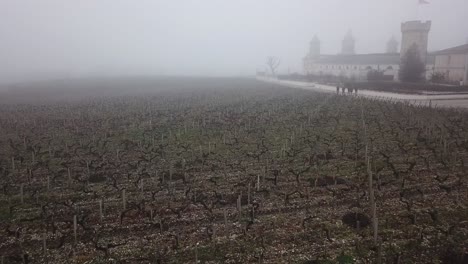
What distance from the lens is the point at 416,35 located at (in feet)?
254

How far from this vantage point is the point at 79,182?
17688mm

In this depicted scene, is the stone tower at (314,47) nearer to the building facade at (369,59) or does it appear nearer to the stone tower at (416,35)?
the building facade at (369,59)

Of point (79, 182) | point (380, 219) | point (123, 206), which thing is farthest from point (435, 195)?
point (79, 182)

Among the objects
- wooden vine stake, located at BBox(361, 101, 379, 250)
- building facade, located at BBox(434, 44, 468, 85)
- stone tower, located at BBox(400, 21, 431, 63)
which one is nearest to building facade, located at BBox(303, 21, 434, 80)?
stone tower, located at BBox(400, 21, 431, 63)

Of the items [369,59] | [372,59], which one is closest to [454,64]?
[372,59]

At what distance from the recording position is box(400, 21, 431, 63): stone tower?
76.6 meters

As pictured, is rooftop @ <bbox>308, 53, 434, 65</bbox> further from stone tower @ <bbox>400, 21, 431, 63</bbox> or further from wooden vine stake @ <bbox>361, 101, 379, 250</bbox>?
wooden vine stake @ <bbox>361, 101, 379, 250</bbox>

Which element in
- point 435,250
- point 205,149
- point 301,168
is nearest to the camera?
point 435,250

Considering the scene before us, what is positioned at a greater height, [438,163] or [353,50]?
[353,50]

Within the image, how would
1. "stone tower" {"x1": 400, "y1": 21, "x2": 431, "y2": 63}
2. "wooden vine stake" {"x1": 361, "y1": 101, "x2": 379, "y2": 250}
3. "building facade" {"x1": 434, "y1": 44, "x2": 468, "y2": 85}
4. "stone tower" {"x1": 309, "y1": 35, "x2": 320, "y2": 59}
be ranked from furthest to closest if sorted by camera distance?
"stone tower" {"x1": 309, "y1": 35, "x2": 320, "y2": 59} < "stone tower" {"x1": 400, "y1": 21, "x2": 431, "y2": 63} < "building facade" {"x1": 434, "y1": 44, "x2": 468, "y2": 85} < "wooden vine stake" {"x1": 361, "y1": 101, "x2": 379, "y2": 250}

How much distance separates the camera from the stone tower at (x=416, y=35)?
7656 centimetres

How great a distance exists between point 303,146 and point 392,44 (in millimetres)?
147122

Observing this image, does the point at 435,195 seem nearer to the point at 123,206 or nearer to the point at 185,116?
the point at 123,206

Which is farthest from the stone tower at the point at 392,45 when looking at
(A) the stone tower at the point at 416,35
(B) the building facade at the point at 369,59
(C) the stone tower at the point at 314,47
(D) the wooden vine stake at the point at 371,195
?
(D) the wooden vine stake at the point at 371,195
